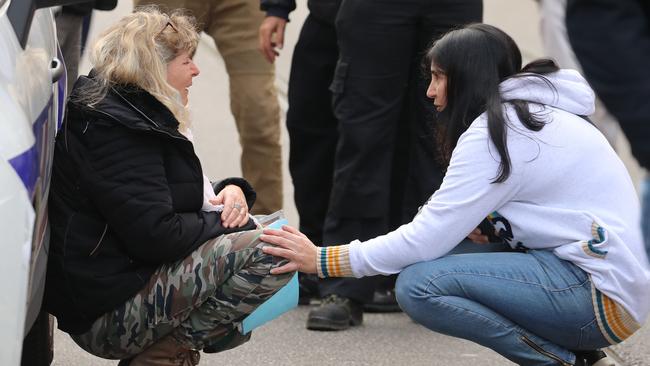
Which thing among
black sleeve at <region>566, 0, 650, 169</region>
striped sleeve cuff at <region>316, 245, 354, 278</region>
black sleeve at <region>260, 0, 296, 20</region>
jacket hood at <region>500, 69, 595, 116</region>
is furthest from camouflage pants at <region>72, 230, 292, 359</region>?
black sleeve at <region>260, 0, 296, 20</region>

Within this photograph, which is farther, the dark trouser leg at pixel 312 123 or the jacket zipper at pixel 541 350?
the dark trouser leg at pixel 312 123

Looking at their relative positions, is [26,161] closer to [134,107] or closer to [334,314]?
[134,107]

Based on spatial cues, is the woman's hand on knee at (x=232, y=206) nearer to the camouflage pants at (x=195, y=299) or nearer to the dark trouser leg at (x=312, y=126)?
the camouflage pants at (x=195, y=299)

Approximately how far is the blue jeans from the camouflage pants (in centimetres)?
42

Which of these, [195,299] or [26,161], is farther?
[195,299]

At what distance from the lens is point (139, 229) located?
3330 mm

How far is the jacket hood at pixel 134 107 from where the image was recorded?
133 inches

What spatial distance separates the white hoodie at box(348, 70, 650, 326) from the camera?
3.44 meters

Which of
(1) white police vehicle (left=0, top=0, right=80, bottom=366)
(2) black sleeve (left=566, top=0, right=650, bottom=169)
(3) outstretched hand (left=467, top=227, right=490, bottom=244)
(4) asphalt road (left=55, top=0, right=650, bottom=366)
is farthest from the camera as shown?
(4) asphalt road (left=55, top=0, right=650, bottom=366)

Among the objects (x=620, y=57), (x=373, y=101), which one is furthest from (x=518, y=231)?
(x=620, y=57)

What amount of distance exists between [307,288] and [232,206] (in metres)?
1.43

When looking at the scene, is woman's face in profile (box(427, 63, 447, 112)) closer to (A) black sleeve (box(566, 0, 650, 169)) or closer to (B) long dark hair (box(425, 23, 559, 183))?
(B) long dark hair (box(425, 23, 559, 183))

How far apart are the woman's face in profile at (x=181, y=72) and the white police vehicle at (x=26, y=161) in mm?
300

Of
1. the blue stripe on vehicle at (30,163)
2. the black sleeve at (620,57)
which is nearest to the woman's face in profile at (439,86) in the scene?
the blue stripe on vehicle at (30,163)
